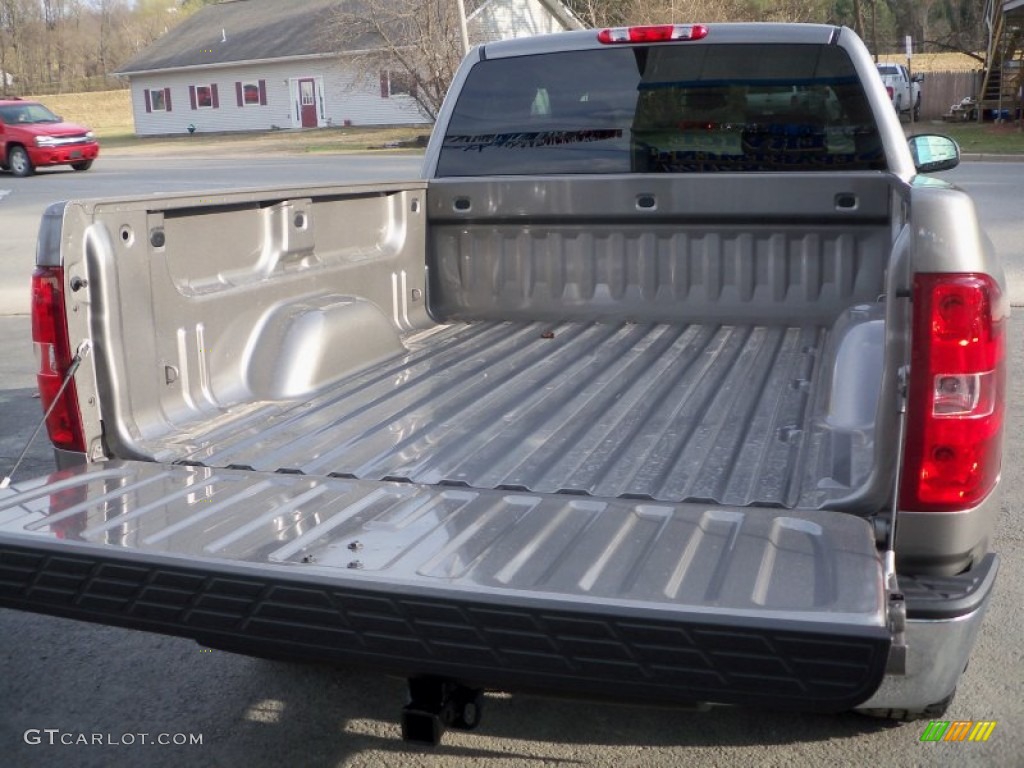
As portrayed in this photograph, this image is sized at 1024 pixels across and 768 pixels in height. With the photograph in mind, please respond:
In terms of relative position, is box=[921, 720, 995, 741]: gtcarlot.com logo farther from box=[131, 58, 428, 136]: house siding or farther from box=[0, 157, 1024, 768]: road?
box=[131, 58, 428, 136]: house siding

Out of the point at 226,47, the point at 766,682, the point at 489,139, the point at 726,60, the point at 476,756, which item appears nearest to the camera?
the point at 766,682

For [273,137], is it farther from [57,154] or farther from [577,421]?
[577,421]

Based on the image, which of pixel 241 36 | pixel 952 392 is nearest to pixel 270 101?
pixel 241 36

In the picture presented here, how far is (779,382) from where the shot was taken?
3.89 metres

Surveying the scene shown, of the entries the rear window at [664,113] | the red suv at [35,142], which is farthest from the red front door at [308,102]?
the rear window at [664,113]

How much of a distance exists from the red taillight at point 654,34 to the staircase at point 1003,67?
29726 mm

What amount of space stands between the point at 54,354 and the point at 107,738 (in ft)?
4.28

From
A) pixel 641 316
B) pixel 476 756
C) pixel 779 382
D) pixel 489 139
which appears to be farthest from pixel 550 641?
pixel 489 139

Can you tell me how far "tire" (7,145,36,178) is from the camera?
29.4 m

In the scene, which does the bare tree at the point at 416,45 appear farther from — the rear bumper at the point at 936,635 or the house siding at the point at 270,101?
the rear bumper at the point at 936,635

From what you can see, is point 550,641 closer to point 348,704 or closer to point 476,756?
point 476,756

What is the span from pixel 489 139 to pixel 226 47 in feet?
168

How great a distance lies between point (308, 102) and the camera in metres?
49.5

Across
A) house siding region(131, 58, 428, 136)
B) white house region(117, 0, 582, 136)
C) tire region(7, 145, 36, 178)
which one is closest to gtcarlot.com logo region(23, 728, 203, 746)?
tire region(7, 145, 36, 178)
